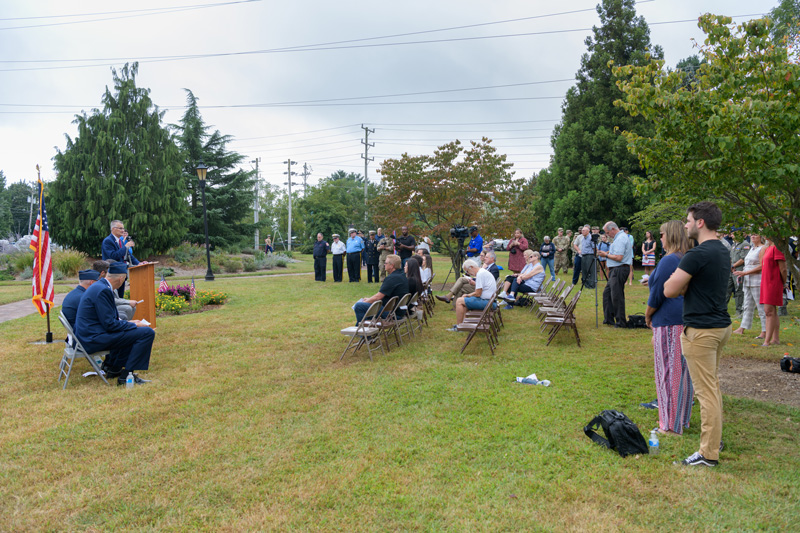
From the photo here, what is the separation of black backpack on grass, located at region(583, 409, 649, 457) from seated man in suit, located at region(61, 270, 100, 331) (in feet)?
20.4

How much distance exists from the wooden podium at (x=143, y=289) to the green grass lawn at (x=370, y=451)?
1.61m

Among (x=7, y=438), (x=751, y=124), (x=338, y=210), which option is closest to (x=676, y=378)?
(x=751, y=124)

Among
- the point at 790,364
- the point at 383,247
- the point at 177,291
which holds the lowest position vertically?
the point at 790,364

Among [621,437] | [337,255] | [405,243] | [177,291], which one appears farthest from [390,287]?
[337,255]

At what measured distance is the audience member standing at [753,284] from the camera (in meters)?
8.06

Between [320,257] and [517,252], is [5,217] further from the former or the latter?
[517,252]

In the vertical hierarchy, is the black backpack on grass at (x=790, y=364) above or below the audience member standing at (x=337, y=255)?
below

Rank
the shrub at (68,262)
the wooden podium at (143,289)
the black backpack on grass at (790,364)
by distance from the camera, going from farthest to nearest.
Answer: the shrub at (68,262)
the wooden podium at (143,289)
the black backpack on grass at (790,364)

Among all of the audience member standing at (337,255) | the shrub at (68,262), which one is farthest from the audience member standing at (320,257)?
the shrub at (68,262)

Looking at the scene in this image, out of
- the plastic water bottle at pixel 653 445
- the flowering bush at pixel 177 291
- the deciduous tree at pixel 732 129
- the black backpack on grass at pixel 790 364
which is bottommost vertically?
the plastic water bottle at pixel 653 445

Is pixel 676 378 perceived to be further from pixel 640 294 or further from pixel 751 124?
pixel 640 294

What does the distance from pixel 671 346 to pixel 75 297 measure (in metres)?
7.02

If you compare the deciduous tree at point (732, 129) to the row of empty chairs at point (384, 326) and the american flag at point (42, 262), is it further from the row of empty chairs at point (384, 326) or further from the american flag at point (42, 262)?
the american flag at point (42, 262)

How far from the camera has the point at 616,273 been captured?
Answer: 9.16 m
